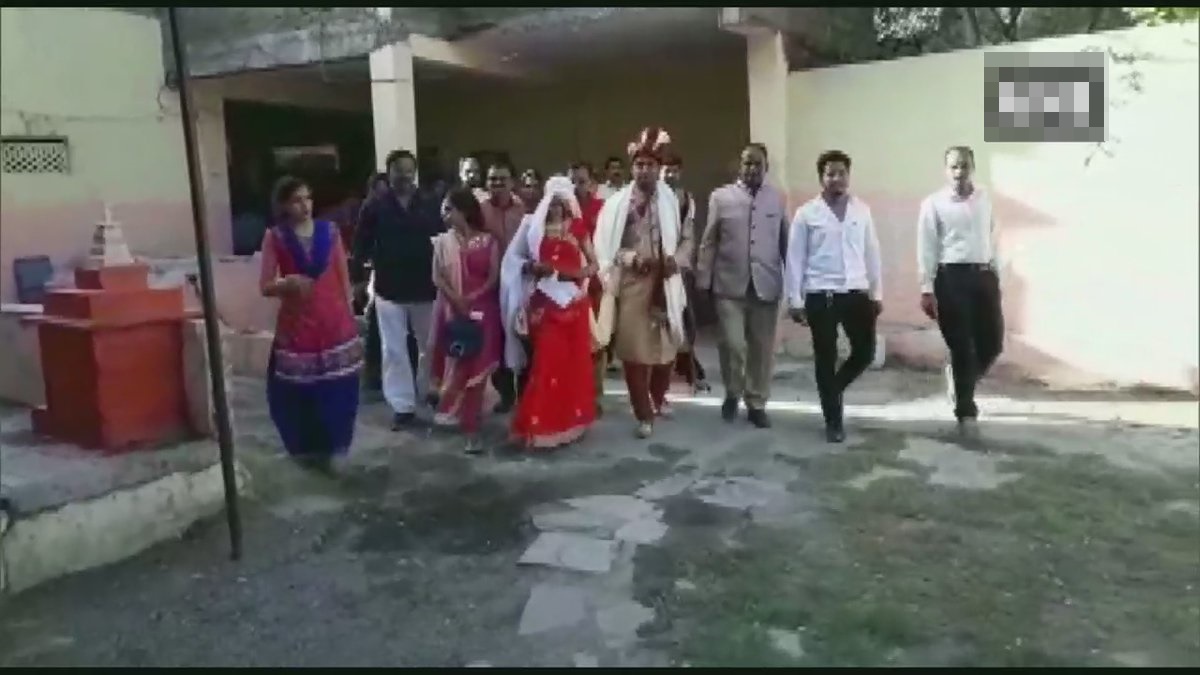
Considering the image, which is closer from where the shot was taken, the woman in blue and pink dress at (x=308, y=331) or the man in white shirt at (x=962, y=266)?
the woman in blue and pink dress at (x=308, y=331)

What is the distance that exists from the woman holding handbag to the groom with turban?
555mm

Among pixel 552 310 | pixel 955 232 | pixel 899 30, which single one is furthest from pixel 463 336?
pixel 899 30

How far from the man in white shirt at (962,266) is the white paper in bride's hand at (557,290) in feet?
5.29

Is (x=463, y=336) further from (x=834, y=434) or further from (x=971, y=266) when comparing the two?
(x=971, y=266)

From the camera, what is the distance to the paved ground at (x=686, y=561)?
9.57 feet

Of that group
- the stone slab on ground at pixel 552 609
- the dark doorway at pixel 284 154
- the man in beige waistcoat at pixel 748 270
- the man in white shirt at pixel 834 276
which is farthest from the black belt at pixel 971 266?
the dark doorway at pixel 284 154

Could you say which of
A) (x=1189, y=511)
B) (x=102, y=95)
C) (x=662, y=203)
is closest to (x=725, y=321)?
(x=662, y=203)

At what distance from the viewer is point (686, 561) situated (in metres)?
3.50

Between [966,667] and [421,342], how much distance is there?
3.40 meters

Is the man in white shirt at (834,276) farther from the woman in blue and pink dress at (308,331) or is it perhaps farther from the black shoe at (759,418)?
the woman in blue and pink dress at (308,331)

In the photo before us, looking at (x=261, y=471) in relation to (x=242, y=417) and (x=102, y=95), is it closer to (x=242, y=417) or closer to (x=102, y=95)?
(x=242, y=417)

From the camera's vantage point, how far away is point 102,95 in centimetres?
764

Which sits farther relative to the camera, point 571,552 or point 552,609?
point 571,552

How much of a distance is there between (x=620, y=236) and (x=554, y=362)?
2.24 feet
